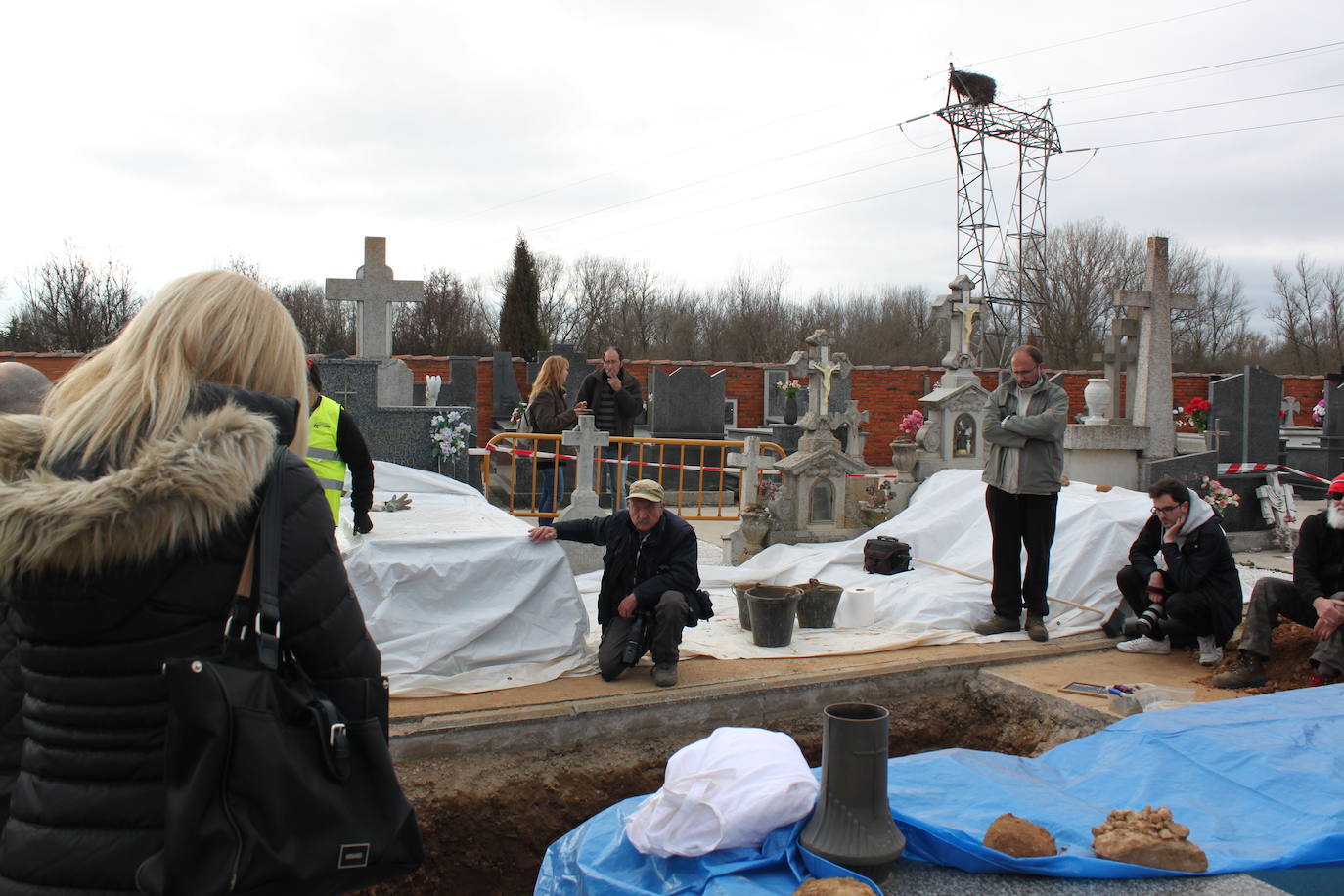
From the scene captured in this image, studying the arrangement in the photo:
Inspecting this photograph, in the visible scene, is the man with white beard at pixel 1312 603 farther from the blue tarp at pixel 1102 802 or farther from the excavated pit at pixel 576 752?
the excavated pit at pixel 576 752

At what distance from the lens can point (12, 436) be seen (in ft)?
5.23

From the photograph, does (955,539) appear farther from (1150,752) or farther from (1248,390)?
(1248,390)

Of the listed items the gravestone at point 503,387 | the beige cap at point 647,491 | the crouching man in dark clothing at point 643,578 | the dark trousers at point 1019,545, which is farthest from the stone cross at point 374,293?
the gravestone at point 503,387

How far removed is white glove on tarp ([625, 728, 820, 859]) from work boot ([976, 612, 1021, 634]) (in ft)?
11.0

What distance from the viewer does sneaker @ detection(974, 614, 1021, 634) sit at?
20.7ft

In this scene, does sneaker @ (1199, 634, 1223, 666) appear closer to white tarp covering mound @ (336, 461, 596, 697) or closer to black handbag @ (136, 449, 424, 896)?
white tarp covering mound @ (336, 461, 596, 697)

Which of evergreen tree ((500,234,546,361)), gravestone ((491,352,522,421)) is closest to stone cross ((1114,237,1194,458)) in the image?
gravestone ((491,352,522,421))

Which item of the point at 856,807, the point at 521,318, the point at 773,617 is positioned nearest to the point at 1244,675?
the point at 773,617

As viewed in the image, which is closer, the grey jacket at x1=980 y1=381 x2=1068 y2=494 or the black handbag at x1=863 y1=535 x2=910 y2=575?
the grey jacket at x1=980 y1=381 x2=1068 y2=494

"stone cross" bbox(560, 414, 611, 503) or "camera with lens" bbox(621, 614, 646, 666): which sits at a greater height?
"stone cross" bbox(560, 414, 611, 503)

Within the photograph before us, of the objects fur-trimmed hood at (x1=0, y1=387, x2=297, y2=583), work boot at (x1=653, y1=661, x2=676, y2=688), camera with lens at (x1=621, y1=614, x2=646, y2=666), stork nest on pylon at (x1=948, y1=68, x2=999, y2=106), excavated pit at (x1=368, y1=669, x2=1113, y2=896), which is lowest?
excavated pit at (x1=368, y1=669, x2=1113, y2=896)

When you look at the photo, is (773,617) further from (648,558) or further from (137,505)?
(137,505)

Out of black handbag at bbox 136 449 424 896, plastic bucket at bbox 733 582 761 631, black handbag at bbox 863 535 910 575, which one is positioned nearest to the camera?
black handbag at bbox 136 449 424 896

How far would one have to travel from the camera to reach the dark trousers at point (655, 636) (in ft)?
17.1
